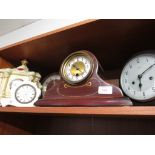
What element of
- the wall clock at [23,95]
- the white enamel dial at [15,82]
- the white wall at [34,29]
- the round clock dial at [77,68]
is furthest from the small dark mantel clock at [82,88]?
the white wall at [34,29]

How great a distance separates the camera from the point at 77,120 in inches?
48.4

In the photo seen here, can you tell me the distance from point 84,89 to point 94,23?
27cm

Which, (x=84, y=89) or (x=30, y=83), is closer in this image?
(x=84, y=89)

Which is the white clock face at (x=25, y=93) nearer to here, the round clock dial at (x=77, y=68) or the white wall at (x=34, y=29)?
the round clock dial at (x=77, y=68)

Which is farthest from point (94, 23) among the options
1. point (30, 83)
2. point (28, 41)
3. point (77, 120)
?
point (77, 120)

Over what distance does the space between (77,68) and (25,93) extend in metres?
0.34

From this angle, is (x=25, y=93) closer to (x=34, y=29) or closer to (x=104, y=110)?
(x=104, y=110)

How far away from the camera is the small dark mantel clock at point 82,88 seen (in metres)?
0.77

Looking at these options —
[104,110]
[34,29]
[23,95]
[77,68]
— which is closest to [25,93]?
[23,95]

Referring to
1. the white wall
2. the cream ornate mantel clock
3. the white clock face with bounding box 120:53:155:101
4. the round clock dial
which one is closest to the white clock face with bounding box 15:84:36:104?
the cream ornate mantel clock

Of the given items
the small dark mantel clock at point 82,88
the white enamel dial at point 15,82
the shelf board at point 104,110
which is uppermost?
the white enamel dial at point 15,82

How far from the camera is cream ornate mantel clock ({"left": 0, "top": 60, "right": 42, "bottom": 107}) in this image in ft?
3.48

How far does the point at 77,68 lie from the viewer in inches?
36.4

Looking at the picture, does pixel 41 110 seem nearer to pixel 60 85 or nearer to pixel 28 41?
pixel 60 85
